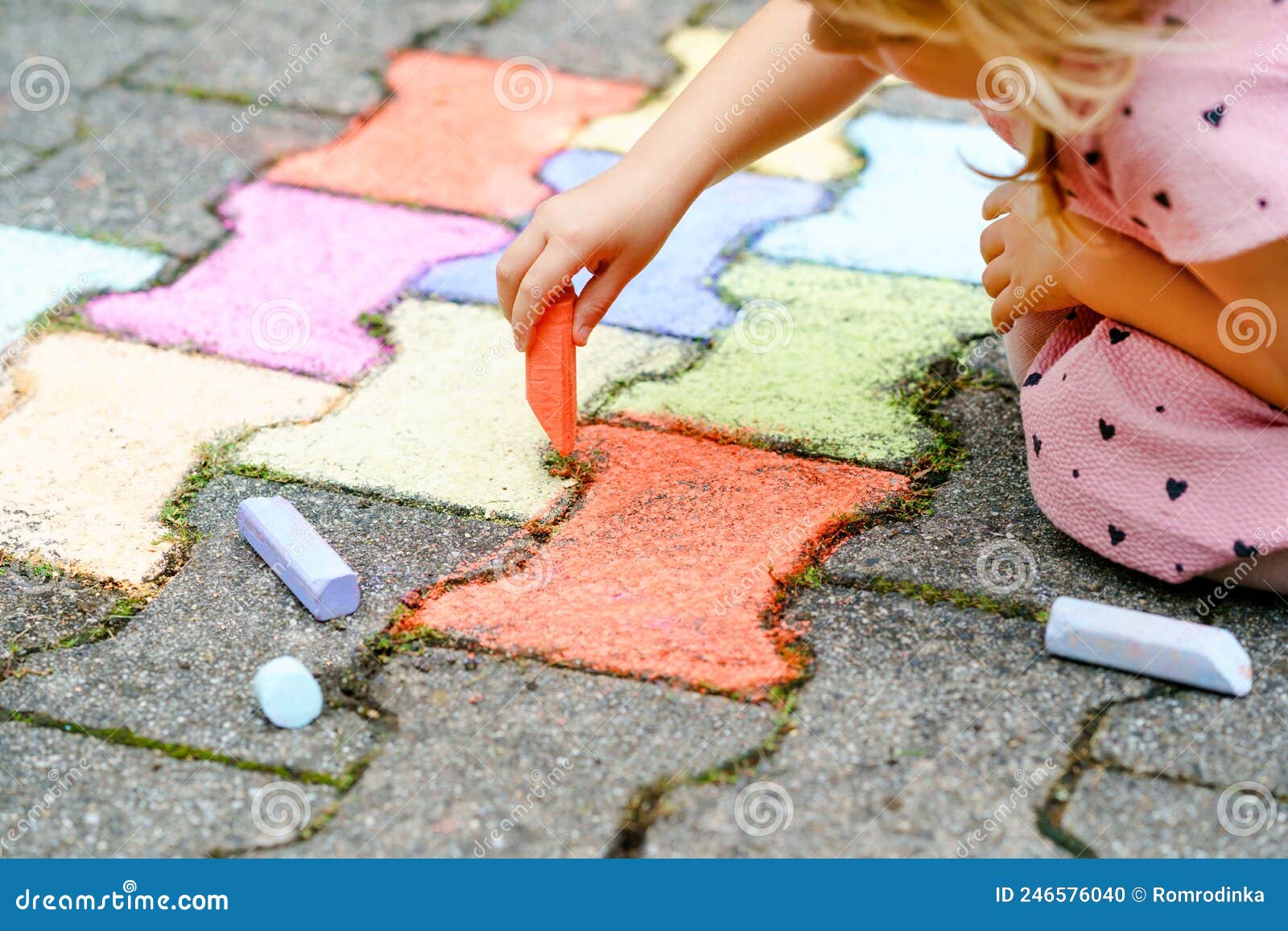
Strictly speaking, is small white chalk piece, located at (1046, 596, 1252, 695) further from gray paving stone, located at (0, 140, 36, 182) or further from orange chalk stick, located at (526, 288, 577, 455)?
gray paving stone, located at (0, 140, 36, 182)

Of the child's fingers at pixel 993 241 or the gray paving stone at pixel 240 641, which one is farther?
the child's fingers at pixel 993 241

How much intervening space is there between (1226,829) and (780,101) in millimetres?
997

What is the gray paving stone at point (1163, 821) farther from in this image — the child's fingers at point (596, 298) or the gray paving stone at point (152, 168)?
the gray paving stone at point (152, 168)

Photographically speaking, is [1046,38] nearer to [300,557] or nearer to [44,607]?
[300,557]

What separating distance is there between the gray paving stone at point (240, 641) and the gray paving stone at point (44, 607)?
4cm

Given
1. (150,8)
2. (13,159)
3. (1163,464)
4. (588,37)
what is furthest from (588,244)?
(150,8)

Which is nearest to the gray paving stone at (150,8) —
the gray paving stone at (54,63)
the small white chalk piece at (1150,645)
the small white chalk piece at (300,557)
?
the gray paving stone at (54,63)

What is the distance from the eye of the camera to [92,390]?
1.95 m

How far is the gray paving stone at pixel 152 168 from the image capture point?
2381 mm

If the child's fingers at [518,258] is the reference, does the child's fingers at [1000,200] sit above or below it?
below

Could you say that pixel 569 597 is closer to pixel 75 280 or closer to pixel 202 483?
pixel 202 483

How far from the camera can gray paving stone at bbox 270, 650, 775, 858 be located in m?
1.25
